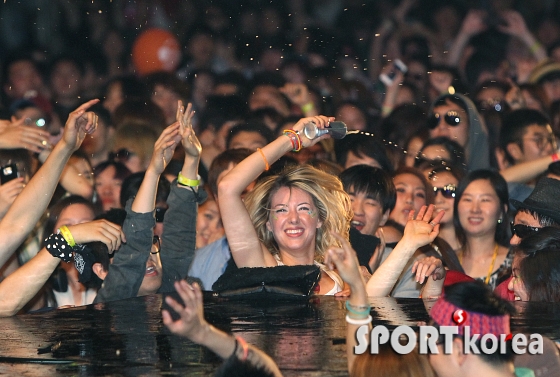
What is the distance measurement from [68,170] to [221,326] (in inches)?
112

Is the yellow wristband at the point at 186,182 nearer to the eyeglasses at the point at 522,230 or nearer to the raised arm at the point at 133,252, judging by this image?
the raised arm at the point at 133,252

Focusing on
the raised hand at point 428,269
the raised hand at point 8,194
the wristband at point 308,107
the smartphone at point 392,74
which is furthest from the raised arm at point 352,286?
the smartphone at point 392,74

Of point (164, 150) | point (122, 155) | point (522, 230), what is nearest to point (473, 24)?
point (122, 155)

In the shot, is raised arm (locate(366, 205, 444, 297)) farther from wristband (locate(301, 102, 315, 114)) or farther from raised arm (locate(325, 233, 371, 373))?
wristband (locate(301, 102, 315, 114))

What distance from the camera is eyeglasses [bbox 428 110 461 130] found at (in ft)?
22.9

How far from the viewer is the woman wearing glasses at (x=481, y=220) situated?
5.50m

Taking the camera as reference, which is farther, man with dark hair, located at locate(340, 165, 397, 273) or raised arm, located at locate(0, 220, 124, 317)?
man with dark hair, located at locate(340, 165, 397, 273)

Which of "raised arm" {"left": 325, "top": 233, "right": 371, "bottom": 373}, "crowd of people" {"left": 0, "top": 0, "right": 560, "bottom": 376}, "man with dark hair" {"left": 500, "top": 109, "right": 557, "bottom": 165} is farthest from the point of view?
"man with dark hair" {"left": 500, "top": 109, "right": 557, "bottom": 165}

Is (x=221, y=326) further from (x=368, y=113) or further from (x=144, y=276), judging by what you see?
(x=368, y=113)

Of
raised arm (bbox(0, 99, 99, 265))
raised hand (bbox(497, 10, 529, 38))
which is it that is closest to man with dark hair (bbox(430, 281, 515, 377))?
raised arm (bbox(0, 99, 99, 265))

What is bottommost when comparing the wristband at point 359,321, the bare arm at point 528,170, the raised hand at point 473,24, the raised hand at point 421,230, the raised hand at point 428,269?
the wristband at point 359,321

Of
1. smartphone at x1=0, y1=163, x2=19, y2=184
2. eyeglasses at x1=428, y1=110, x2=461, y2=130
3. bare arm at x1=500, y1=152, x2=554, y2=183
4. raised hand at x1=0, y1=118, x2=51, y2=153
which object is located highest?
eyeglasses at x1=428, y1=110, x2=461, y2=130

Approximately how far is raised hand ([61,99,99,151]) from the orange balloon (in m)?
4.77

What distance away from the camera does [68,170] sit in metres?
6.02
